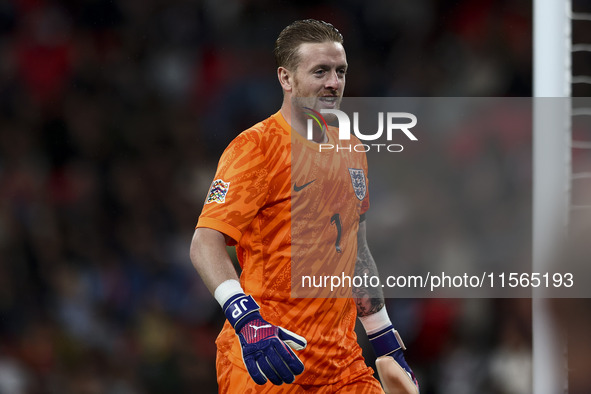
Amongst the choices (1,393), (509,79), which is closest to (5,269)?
(1,393)

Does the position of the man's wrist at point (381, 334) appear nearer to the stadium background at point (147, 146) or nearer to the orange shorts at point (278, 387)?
the orange shorts at point (278, 387)

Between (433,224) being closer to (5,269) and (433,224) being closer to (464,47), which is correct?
(464,47)

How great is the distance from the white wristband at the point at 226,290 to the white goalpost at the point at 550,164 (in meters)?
1.35

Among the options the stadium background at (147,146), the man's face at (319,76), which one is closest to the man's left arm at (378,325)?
the man's face at (319,76)

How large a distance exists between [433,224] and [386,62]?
203 centimetres

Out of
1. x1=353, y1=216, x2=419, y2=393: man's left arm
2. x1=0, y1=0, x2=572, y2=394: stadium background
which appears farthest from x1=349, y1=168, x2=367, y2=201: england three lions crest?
x1=0, y1=0, x2=572, y2=394: stadium background

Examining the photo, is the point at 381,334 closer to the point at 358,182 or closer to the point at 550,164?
the point at 358,182

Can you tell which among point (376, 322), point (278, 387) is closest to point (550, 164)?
point (376, 322)

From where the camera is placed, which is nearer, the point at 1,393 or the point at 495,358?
the point at 495,358

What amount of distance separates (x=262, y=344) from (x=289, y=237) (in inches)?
17.8

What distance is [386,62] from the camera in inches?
224

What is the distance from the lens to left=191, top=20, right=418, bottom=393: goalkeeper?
101 inches

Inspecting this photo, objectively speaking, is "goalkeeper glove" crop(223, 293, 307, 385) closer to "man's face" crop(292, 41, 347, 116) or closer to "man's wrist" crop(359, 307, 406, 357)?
"man's wrist" crop(359, 307, 406, 357)

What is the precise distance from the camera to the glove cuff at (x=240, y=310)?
8.21ft
